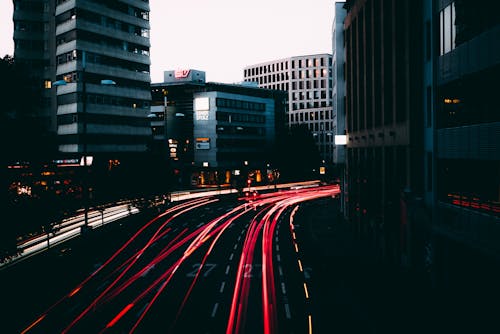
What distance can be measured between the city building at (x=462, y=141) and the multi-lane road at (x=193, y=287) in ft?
25.1

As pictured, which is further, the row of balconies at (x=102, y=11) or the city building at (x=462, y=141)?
the row of balconies at (x=102, y=11)

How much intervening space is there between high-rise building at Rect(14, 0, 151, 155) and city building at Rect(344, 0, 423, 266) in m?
37.5

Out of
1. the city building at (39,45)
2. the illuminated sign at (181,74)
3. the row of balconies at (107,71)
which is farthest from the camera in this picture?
the illuminated sign at (181,74)

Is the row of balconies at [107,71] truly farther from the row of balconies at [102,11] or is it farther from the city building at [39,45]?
the row of balconies at [102,11]

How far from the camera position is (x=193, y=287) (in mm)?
24938

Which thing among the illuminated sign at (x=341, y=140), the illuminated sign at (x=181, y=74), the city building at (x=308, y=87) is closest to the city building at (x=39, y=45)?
the illuminated sign at (x=341, y=140)

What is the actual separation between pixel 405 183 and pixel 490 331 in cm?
1268

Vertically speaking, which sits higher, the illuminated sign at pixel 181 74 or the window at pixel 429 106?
the illuminated sign at pixel 181 74

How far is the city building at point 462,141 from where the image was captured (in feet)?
59.5

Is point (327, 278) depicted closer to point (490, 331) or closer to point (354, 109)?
point (490, 331)

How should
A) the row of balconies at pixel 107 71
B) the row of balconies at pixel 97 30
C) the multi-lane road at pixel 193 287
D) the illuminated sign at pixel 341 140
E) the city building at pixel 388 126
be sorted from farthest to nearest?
the row of balconies at pixel 107 71
the row of balconies at pixel 97 30
the illuminated sign at pixel 341 140
the city building at pixel 388 126
the multi-lane road at pixel 193 287

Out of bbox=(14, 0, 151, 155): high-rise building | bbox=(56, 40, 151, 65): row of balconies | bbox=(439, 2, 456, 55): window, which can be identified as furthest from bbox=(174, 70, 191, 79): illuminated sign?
bbox=(439, 2, 456, 55): window

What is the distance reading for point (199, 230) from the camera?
44.0 m

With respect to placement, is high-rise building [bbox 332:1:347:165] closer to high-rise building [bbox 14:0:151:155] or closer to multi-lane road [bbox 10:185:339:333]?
multi-lane road [bbox 10:185:339:333]
